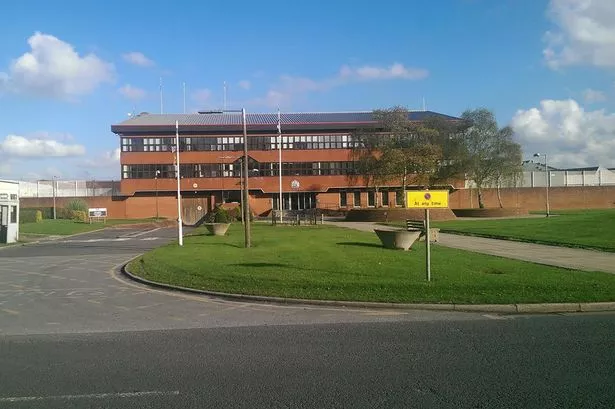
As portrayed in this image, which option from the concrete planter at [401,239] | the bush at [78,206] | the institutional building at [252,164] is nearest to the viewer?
the concrete planter at [401,239]

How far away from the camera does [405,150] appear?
54.8 metres

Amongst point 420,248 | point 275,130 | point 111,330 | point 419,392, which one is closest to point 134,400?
point 419,392

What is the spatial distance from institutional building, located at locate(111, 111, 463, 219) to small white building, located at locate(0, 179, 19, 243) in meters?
35.5

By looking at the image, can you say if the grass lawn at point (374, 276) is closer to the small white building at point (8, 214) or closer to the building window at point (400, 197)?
the small white building at point (8, 214)

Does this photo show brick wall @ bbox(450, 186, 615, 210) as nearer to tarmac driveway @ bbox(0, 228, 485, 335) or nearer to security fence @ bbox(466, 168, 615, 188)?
security fence @ bbox(466, 168, 615, 188)

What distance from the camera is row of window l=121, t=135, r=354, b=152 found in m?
Answer: 71.2

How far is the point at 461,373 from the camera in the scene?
20.1 ft

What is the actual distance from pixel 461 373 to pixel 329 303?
522 centimetres

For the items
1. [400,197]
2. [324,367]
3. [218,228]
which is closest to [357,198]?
[400,197]

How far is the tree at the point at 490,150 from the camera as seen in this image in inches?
2437

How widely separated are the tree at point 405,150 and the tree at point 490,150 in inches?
83.8

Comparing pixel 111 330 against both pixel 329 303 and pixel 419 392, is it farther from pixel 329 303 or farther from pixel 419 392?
pixel 419 392

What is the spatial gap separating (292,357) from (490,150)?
6027 cm

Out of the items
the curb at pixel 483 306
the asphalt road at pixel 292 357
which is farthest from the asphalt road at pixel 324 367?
the curb at pixel 483 306
